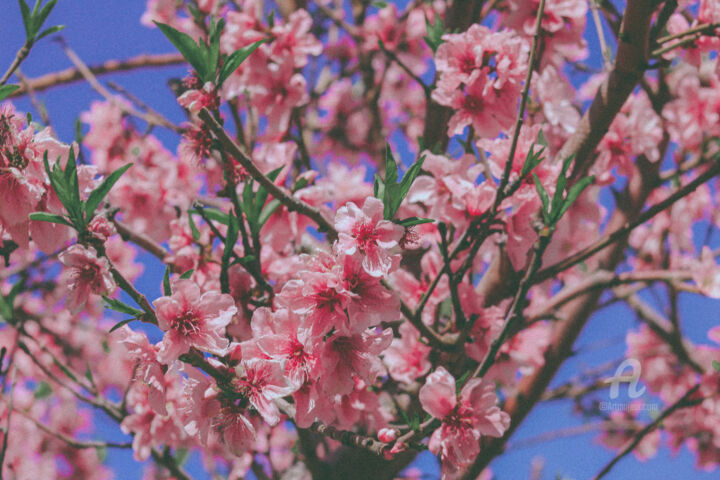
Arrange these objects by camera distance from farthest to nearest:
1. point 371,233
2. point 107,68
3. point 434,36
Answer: point 107,68 → point 434,36 → point 371,233

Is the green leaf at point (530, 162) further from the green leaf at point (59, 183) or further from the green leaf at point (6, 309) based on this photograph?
the green leaf at point (6, 309)

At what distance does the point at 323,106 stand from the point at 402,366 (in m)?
2.67

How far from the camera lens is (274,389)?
40.1 inches

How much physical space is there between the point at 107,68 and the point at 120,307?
7.91 feet

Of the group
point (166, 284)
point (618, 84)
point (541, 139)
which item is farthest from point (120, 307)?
point (618, 84)

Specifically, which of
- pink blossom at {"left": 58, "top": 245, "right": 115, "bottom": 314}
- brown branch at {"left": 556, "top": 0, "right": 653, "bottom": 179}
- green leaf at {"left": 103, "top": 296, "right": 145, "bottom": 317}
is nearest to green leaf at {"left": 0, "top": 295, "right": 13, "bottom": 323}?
pink blossom at {"left": 58, "top": 245, "right": 115, "bottom": 314}

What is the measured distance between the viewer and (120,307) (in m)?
0.99

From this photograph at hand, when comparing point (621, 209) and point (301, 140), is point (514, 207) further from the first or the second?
point (621, 209)

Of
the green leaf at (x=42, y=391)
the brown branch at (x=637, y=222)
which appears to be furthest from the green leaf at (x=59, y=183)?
the green leaf at (x=42, y=391)

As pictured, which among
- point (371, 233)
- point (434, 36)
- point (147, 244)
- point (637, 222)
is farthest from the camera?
point (147, 244)

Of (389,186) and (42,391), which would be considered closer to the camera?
(389,186)

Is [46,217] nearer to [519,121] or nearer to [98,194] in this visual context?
[98,194]

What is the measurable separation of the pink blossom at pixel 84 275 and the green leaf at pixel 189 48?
0.38 m

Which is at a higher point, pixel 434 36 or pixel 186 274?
pixel 434 36
